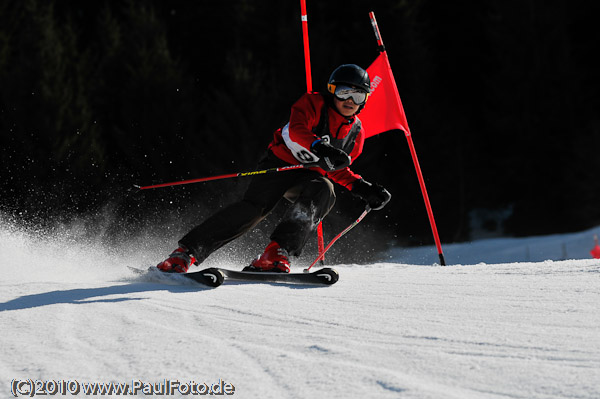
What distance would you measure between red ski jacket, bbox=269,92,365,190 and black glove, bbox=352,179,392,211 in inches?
3.6

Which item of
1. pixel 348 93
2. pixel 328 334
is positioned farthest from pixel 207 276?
pixel 348 93

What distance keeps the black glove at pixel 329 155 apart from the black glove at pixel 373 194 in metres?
0.39

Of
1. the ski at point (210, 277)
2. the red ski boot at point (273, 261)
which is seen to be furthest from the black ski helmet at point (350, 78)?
the ski at point (210, 277)

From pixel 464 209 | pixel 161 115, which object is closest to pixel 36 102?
pixel 161 115

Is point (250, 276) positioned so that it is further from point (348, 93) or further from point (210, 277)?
point (348, 93)

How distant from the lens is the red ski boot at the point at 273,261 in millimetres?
3387

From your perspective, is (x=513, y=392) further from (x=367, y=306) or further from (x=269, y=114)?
(x=269, y=114)

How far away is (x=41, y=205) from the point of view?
555 inches

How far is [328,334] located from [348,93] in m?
1.99

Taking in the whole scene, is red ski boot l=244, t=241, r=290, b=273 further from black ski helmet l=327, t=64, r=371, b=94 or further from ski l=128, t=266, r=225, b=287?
black ski helmet l=327, t=64, r=371, b=94

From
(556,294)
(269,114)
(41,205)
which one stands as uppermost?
(269,114)

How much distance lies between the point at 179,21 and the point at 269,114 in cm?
693

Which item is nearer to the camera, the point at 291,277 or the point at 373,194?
the point at 291,277

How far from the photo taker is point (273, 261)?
341cm
